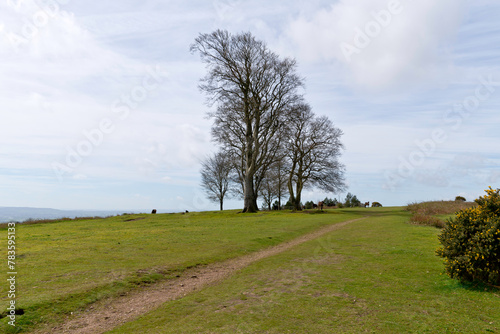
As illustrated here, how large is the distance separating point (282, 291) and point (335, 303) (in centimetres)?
153

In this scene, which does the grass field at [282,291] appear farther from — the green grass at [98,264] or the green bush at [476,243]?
the green bush at [476,243]

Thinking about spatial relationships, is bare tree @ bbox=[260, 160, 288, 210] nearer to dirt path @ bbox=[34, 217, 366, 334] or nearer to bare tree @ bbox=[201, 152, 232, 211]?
bare tree @ bbox=[201, 152, 232, 211]

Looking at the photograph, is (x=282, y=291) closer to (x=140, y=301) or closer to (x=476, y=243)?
(x=140, y=301)

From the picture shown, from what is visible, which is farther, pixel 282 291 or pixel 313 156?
pixel 313 156

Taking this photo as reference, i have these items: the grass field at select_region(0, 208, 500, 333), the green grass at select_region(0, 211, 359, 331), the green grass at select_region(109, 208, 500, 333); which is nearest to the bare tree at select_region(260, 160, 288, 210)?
the green grass at select_region(0, 211, 359, 331)

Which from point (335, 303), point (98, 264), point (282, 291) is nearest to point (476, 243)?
point (335, 303)

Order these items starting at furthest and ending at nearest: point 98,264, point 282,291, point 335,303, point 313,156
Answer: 1. point 313,156
2. point 98,264
3. point 282,291
4. point 335,303

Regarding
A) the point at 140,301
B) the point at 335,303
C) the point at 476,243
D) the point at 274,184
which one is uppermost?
the point at 274,184

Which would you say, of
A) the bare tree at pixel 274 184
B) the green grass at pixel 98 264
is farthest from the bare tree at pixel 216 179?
the green grass at pixel 98 264

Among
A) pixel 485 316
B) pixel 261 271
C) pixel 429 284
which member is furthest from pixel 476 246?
pixel 261 271

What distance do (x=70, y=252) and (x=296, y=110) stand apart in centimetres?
3210

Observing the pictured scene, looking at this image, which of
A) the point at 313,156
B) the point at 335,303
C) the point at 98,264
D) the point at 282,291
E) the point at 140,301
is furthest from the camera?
the point at 313,156

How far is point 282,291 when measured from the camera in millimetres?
8375

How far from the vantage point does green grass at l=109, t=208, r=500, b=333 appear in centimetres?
618
